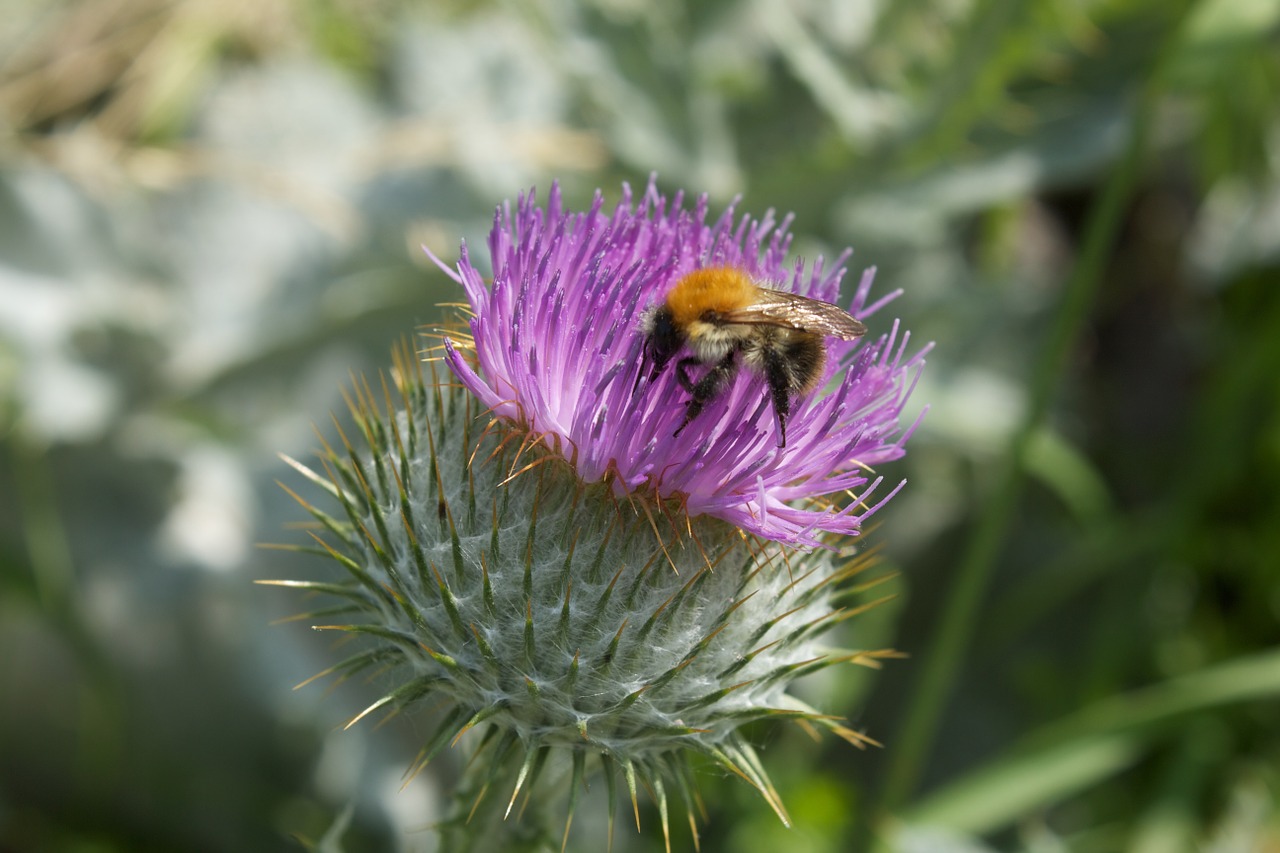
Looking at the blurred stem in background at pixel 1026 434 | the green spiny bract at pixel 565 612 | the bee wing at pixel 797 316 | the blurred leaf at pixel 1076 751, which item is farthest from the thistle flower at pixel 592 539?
the blurred leaf at pixel 1076 751

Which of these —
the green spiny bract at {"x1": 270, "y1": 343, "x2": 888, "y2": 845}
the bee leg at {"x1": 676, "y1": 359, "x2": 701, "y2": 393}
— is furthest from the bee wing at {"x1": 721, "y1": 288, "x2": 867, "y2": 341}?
the green spiny bract at {"x1": 270, "y1": 343, "x2": 888, "y2": 845}

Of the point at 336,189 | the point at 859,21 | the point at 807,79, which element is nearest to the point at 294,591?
the point at 336,189

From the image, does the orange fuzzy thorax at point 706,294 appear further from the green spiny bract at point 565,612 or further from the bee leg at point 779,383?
the green spiny bract at point 565,612

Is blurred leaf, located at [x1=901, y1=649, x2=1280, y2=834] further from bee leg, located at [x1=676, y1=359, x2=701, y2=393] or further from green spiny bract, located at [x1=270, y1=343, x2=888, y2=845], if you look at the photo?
bee leg, located at [x1=676, y1=359, x2=701, y2=393]

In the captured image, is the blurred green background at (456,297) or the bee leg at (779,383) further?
the blurred green background at (456,297)

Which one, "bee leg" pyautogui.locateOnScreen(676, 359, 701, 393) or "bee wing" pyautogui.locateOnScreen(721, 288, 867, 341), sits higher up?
"bee wing" pyautogui.locateOnScreen(721, 288, 867, 341)

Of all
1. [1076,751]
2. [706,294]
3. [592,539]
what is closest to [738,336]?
[706,294]

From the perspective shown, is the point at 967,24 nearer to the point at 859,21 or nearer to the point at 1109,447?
the point at 859,21
